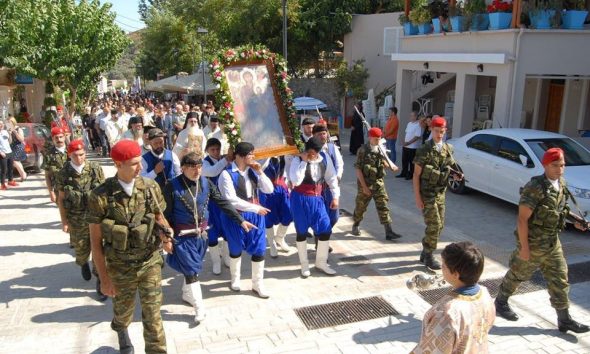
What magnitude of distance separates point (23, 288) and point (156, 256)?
309cm

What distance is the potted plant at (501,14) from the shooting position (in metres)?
11.6

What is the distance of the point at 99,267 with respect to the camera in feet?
13.2

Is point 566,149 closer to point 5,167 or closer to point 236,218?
point 236,218

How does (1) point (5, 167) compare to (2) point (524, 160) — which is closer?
(2) point (524, 160)

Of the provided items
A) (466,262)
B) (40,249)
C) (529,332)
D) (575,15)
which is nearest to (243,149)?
(466,262)

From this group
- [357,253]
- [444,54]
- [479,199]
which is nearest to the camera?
[357,253]

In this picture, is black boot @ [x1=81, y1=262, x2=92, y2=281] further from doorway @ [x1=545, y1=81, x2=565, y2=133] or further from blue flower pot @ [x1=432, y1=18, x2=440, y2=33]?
doorway @ [x1=545, y1=81, x2=565, y2=133]

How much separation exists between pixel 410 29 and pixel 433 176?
36.5 ft

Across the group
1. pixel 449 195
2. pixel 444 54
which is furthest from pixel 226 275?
pixel 444 54

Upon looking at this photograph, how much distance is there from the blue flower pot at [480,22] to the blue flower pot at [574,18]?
177 centimetres

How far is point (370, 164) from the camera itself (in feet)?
24.7

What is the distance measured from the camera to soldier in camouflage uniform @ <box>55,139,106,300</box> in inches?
233

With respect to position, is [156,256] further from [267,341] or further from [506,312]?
[506,312]

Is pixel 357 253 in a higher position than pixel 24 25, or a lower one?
lower
